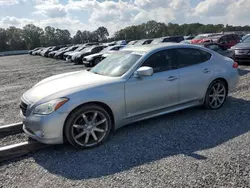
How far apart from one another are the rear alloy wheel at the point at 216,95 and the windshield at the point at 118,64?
1.87m

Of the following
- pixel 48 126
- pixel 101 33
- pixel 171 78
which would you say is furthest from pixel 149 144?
pixel 101 33

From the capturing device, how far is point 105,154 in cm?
358

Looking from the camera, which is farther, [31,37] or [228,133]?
[31,37]

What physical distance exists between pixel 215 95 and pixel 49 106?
140 inches

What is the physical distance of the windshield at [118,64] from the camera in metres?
4.29

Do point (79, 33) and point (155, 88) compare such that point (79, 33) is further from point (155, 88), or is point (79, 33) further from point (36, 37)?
point (155, 88)

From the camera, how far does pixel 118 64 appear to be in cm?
452

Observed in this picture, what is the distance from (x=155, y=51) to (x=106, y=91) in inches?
53.2

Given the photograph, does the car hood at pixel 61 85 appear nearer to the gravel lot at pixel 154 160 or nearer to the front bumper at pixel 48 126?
the front bumper at pixel 48 126

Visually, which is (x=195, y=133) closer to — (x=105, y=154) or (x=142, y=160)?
(x=142, y=160)

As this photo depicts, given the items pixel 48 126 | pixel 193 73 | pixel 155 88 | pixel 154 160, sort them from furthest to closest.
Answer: pixel 193 73 < pixel 155 88 < pixel 48 126 < pixel 154 160

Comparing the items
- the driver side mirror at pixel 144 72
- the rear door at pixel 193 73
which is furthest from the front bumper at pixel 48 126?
the rear door at pixel 193 73

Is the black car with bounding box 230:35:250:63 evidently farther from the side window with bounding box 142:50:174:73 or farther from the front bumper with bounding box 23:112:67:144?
the front bumper with bounding box 23:112:67:144

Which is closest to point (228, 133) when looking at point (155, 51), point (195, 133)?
point (195, 133)
